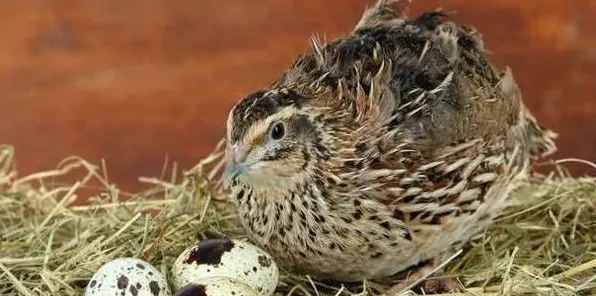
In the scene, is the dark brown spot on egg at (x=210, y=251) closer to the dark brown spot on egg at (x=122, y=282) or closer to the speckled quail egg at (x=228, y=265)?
the speckled quail egg at (x=228, y=265)

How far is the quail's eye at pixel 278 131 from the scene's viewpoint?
1.85 metres

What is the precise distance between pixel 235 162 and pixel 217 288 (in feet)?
0.57

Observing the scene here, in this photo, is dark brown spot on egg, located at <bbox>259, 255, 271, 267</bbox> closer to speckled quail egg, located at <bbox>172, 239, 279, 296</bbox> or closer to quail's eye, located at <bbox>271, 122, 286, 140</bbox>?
speckled quail egg, located at <bbox>172, 239, 279, 296</bbox>

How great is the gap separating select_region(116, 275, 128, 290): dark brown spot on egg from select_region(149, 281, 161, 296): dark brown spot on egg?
0.12 ft

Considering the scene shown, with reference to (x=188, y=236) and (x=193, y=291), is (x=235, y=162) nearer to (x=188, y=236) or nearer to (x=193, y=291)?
(x=193, y=291)

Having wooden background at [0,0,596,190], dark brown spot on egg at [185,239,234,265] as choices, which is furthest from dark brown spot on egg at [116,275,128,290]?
wooden background at [0,0,596,190]

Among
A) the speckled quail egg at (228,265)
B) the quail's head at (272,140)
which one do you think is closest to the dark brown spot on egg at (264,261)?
the speckled quail egg at (228,265)

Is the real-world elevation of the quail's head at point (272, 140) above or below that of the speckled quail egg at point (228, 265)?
above

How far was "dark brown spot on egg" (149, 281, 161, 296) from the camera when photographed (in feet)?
6.21

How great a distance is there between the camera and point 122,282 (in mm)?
1883

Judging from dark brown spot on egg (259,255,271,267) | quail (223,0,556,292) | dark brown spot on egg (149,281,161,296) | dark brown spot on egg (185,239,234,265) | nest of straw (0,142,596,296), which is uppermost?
quail (223,0,556,292)

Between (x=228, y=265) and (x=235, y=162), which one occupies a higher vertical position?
(x=235, y=162)

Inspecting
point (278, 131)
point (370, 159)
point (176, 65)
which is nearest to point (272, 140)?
point (278, 131)

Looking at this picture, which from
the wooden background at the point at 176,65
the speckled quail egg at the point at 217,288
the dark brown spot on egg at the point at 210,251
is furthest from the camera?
the wooden background at the point at 176,65
